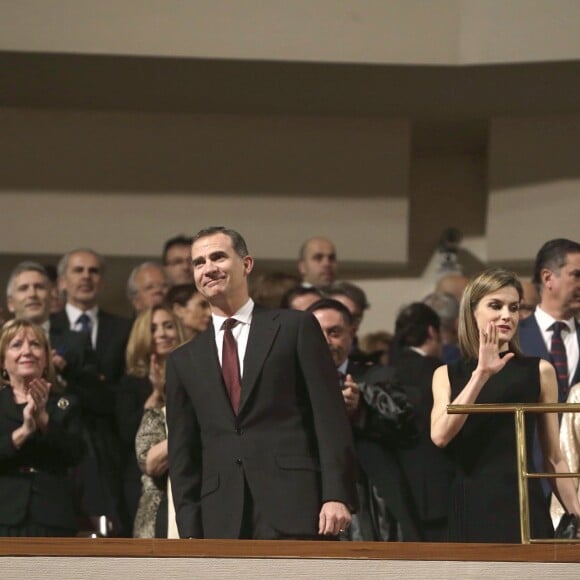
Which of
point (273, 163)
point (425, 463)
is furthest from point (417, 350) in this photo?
point (273, 163)

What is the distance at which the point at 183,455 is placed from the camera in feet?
17.8

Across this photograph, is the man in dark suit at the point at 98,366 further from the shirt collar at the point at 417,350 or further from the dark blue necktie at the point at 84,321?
the shirt collar at the point at 417,350

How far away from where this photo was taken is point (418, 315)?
764 centimetres

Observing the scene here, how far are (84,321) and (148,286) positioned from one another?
21.5 inches

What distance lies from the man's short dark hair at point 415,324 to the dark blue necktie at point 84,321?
1.59 m

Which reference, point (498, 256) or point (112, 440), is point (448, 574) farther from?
point (498, 256)

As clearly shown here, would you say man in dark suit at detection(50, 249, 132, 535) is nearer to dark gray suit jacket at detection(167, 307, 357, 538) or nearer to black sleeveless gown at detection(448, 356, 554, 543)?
dark gray suit jacket at detection(167, 307, 357, 538)

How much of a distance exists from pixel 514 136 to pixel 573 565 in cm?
674

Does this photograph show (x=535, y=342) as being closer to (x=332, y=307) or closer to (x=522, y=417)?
(x=332, y=307)

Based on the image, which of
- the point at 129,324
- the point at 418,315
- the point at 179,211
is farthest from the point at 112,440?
the point at 179,211

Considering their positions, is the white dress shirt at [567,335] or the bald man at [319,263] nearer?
the white dress shirt at [567,335]

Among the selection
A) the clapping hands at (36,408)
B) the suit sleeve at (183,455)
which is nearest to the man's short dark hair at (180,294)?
the clapping hands at (36,408)

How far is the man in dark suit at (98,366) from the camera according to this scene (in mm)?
7188

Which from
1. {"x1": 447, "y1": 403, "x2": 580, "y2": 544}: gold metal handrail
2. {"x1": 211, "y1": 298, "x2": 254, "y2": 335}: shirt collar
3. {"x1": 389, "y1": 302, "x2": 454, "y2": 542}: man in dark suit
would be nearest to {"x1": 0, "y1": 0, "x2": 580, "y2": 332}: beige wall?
{"x1": 389, "y1": 302, "x2": 454, "y2": 542}: man in dark suit
